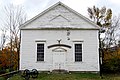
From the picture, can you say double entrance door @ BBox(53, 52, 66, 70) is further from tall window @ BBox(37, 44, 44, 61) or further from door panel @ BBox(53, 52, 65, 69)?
tall window @ BBox(37, 44, 44, 61)

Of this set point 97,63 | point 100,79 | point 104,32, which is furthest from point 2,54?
point 100,79

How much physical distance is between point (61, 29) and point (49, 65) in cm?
422

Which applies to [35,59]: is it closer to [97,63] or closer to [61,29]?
[61,29]

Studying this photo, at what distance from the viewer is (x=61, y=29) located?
26.5 meters

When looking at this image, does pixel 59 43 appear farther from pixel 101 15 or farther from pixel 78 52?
pixel 101 15

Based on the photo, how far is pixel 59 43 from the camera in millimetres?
26234

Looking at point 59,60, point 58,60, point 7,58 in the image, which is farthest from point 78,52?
point 7,58

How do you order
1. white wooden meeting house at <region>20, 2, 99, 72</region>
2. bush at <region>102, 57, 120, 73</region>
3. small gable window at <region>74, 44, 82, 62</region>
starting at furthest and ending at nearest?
bush at <region>102, 57, 120, 73</region> → small gable window at <region>74, 44, 82, 62</region> → white wooden meeting house at <region>20, 2, 99, 72</region>

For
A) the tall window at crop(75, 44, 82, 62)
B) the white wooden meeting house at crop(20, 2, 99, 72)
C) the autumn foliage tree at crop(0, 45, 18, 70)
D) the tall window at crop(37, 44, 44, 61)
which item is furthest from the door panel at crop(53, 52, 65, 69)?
the autumn foliage tree at crop(0, 45, 18, 70)

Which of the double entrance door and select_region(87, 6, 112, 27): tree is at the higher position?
select_region(87, 6, 112, 27): tree

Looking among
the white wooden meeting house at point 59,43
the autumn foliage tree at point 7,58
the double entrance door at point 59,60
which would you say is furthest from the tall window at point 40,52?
the autumn foliage tree at point 7,58

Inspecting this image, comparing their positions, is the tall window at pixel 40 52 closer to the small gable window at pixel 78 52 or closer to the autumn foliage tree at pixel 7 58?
the small gable window at pixel 78 52

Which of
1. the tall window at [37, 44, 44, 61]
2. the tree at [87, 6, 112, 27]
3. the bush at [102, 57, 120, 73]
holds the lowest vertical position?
the bush at [102, 57, 120, 73]

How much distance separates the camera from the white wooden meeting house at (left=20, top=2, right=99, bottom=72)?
25984mm
